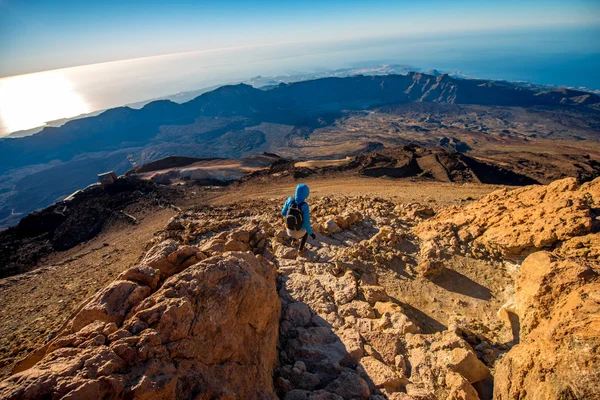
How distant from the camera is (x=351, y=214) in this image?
8.88 meters

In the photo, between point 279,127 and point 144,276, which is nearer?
point 144,276

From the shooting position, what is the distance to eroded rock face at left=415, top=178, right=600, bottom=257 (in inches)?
222

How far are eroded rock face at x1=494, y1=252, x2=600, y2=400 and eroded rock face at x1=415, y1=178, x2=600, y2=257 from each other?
1.75m

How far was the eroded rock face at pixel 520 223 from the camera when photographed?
5.64 metres

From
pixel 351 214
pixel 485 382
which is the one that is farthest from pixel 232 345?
pixel 351 214

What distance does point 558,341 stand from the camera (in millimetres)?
2873

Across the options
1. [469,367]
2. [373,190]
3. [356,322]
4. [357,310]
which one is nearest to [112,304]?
[356,322]

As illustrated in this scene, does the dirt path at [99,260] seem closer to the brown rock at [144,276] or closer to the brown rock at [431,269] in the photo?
the brown rock at [431,269]

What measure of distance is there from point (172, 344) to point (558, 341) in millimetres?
4145

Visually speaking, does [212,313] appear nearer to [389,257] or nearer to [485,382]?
[485,382]

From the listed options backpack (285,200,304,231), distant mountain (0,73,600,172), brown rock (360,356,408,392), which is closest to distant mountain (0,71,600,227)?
distant mountain (0,73,600,172)

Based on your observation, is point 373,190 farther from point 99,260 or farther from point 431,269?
point 99,260

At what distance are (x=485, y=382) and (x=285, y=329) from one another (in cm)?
292

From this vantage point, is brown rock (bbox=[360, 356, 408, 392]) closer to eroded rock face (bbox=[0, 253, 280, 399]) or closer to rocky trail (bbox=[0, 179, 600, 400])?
rocky trail (bbox=[0, 179, 600, 400])
